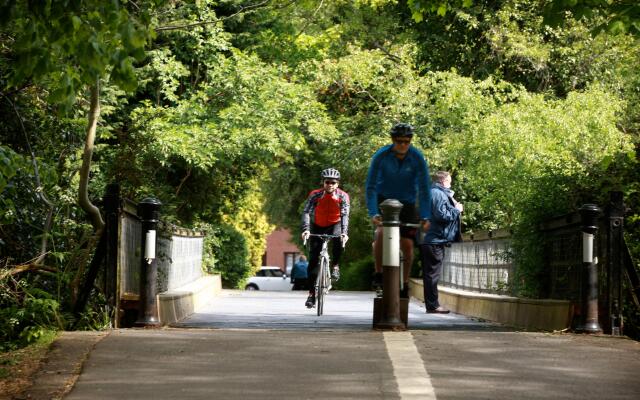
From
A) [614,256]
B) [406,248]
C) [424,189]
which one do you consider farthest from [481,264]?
[614,256]

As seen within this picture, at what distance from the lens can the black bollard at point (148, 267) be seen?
12.0 m

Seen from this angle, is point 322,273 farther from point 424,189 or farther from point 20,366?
point 20,366

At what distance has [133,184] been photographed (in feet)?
76.5

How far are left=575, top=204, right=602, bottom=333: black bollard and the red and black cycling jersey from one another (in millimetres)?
4967

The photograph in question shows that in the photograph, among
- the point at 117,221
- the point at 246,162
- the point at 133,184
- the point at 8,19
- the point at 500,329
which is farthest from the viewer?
the point at 246,162

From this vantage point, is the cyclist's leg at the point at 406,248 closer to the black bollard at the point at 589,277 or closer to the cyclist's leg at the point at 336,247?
the black bollard at the point at 589,277

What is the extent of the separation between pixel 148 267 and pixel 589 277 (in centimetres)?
413

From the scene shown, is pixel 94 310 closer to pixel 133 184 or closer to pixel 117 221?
pixel 117 221

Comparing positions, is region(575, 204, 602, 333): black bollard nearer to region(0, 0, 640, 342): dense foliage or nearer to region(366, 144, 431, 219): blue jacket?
region(0, 0, 640, 342): dense foliage

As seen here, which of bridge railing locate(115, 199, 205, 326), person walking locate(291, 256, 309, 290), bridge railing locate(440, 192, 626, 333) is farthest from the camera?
person walking locate(291, 256, 309, 290)

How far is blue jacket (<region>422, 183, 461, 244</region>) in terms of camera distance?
16062mm

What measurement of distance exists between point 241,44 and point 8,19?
1017 inches

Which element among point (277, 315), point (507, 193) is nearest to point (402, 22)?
point (507, 193)

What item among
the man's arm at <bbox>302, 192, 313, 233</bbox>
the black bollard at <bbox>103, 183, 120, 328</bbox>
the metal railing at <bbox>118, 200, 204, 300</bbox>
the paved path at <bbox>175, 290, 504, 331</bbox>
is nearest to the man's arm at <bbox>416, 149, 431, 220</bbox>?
the paved path at <bbox>175, 290, 504, 331</bbox>
